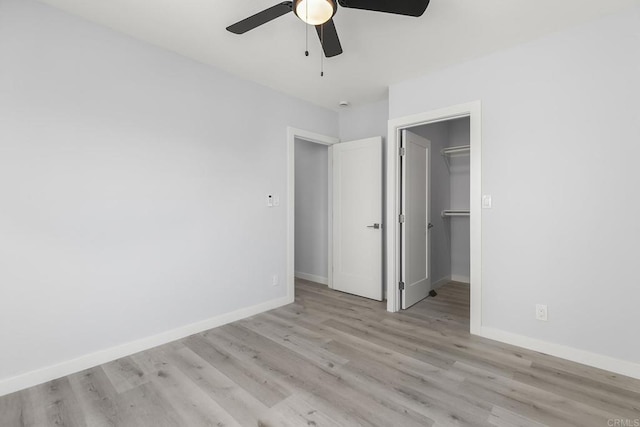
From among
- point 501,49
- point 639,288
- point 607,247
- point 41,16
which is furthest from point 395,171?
point 41,16

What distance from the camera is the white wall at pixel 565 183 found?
214cm

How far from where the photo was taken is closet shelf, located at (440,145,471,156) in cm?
411

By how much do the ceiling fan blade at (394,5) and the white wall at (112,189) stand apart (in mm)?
1858

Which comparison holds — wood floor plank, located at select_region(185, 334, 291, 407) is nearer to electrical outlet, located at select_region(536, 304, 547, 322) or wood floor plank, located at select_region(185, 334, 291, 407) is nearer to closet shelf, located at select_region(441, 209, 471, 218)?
electrical outlet, located at select_region(536, 304, 547, 322)

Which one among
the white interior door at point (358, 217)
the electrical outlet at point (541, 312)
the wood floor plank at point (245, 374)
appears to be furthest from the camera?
the white interior door at point (358, 217)

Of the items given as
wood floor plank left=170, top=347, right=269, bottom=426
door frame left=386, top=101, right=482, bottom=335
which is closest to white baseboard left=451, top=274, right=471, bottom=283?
door frame left=386, top=101, right=482, bottom=335

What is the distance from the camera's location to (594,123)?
2.25m

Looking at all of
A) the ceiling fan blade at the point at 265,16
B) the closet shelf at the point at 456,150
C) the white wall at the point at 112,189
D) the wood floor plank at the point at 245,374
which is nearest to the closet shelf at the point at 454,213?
the closet shelf at the point at 456,150

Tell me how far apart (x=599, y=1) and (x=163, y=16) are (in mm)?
3081

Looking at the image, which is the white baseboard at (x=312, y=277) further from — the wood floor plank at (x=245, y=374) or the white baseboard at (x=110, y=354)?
the wood floor plank at (x=245, y=374)

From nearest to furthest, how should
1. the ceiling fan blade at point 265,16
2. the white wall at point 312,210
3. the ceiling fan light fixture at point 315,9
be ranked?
the ceiling fan light fixture at point 315,9
the ceiling fan blade at point 265,16
the white wall at point 312,210

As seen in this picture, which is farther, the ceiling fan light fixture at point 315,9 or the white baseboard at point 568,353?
the white baseboard at point 568,353

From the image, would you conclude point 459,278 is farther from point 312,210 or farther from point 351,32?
point 351,32

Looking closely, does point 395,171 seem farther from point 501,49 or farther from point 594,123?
point 594,123
